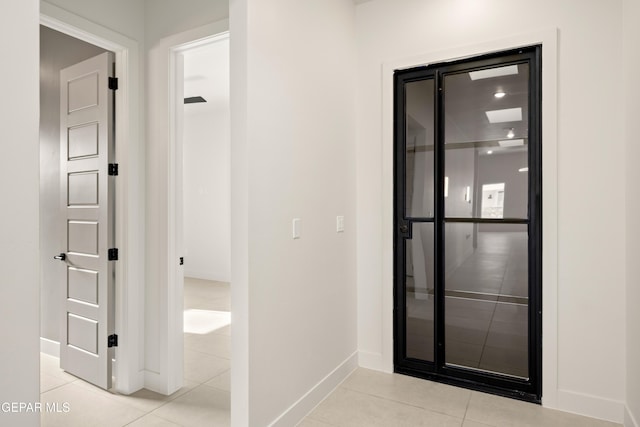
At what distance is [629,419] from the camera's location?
2.15 m

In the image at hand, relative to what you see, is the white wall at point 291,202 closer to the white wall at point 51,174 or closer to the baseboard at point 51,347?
the white wall at point 51,174

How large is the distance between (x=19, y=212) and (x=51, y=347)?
118 inches

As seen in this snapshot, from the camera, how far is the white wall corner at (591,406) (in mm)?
2271

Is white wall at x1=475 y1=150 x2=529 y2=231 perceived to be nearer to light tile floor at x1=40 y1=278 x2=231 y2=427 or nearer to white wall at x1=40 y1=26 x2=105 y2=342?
light tile floor at x1=40 y1=278 x2=231 y2=427

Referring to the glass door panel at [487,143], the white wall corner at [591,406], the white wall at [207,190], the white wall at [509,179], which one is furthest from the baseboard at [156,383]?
the white wall at [207,190]

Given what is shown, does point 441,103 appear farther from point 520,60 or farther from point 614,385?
point 614,385

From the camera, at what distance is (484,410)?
2.43m

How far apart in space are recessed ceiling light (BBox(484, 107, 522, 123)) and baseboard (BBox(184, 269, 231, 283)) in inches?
212

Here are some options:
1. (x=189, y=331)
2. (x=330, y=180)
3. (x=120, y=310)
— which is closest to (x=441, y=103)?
(x=330, y=180)

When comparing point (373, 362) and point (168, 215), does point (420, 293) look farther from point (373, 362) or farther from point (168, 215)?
point (168, 215)

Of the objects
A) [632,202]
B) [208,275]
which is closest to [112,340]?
[632,202]

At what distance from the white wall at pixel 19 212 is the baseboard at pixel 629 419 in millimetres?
2870

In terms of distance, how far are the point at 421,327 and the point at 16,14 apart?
2.96m

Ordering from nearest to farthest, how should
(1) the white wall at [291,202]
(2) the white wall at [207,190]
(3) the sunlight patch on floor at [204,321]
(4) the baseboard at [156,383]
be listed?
(1) the white wall at [291,202]
(4) the baseboard at [156,383]
(3) the sunlight patch on floor at [204,321]
(2) the white wall at [207,190]
